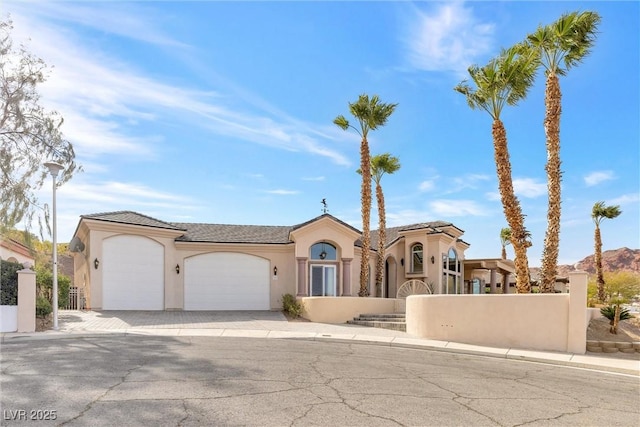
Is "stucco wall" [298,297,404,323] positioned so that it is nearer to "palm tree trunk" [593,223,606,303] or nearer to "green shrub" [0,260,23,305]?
"green shrub" [0,260,23,305]

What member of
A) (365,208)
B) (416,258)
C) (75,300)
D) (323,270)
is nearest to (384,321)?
(323,270)

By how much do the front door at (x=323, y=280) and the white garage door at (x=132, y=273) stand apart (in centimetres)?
756

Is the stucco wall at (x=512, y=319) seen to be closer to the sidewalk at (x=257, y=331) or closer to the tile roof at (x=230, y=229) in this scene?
the sidewalk at (x=257, y=331)

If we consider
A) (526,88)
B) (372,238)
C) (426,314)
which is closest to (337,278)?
(372,238)

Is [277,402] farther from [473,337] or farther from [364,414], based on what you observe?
[473,337]

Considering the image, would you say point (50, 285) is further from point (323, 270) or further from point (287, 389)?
point (287, 389)

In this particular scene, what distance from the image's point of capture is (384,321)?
1986 centimetres

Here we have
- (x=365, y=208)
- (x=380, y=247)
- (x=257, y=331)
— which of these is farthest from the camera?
(x=380, y=247)

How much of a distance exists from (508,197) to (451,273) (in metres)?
13.9

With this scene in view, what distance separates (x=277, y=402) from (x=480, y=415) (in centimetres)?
291

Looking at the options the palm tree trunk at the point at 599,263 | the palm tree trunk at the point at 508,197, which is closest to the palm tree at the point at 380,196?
the palm tree trunk at the point at 508,197

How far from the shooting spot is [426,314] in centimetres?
1606

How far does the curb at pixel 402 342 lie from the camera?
38.4 ft

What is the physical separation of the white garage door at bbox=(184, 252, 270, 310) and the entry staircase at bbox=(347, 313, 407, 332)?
6.14m
